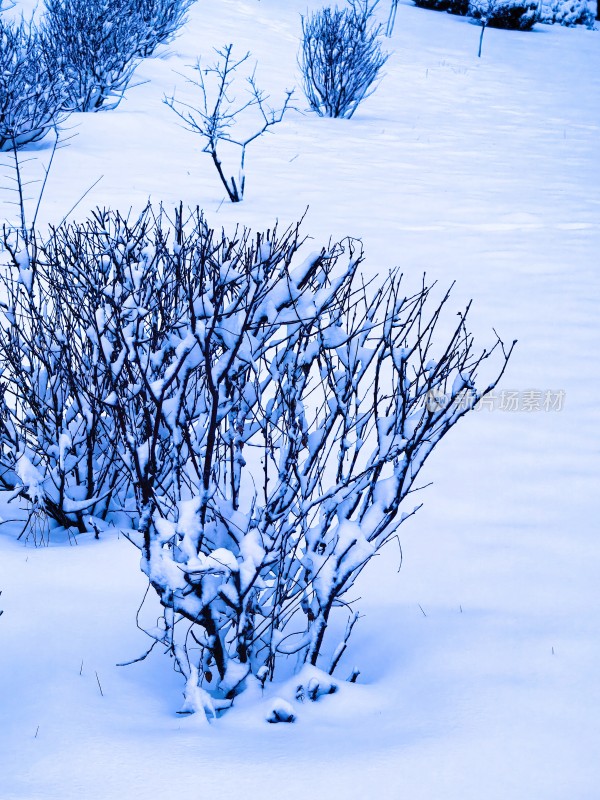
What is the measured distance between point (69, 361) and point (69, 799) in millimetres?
1421

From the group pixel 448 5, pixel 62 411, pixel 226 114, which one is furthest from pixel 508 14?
pixel 62 411

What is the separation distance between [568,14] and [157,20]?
16.6 metres

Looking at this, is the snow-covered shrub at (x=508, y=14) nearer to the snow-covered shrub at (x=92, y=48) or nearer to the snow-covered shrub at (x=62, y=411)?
the snow-covered shrub at (x=92, y=48)

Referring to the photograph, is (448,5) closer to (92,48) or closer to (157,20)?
(157,20)

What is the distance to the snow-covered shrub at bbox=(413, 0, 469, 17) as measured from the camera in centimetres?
2301

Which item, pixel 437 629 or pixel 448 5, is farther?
pixel 448 5

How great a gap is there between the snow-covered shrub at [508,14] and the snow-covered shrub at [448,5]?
0.33 metres

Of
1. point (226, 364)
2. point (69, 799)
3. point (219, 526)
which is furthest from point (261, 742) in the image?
point (226, 364)

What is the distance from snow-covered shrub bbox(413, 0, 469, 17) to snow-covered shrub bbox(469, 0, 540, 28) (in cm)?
33

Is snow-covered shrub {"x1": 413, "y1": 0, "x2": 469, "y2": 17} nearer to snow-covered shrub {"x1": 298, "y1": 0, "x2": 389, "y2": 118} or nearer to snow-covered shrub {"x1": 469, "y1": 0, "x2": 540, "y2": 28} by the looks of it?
snow-covered shrub {"x1": 469, "y1": 0, "x2": 540, "y2": 28}

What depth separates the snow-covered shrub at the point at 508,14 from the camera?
71.9 feet

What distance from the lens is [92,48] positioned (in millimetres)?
9148

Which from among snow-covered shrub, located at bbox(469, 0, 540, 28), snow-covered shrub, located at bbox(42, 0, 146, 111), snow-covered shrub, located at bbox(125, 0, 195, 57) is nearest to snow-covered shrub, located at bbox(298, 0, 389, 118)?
snow-covered shrub, located at bbox(42, 0, 146, 111)

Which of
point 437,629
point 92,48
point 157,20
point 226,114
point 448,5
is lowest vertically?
point 437,629
